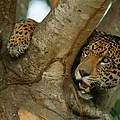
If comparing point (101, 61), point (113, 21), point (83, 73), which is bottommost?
point (83, 73)

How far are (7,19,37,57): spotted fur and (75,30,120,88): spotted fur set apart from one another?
0.76 meters

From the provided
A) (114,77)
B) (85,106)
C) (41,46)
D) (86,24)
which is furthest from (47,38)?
(114,77)

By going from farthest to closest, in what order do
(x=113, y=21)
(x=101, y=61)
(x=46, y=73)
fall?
1. (x=113, y=21)
2. (x=101, y=61)
3. (x=46, y=73)

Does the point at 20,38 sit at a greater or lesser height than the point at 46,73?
greater

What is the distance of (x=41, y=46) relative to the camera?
8.24 ft

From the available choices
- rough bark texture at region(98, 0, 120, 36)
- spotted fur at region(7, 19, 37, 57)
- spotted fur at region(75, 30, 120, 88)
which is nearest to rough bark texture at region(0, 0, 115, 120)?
spotted fur at region(7, 19, 37, 57)

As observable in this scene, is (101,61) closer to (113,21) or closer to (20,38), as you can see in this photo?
(113,21)

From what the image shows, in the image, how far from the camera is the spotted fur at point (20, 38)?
2.84 meters

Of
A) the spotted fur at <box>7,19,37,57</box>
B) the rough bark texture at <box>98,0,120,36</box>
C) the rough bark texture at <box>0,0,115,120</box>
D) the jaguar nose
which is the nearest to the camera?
the rough bark texture at <box>0,0,115,120</box>

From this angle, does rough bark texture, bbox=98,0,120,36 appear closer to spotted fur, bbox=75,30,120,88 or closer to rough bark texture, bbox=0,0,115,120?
spotted fur, bbox=75,30,120,88

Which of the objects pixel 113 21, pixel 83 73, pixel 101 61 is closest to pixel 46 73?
pixel 83 73

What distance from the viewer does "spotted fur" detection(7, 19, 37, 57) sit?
112 inches

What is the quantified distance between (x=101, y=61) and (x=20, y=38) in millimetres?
1130

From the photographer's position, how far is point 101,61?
320 centimetres
